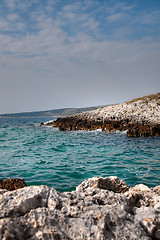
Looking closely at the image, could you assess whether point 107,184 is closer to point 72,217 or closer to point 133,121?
point 72,217

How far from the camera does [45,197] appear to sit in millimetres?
3180

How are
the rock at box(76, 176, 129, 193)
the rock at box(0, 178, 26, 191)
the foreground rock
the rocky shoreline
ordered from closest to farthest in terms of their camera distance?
the foreground rock → the rock at box(76, 176, 129, 193) → the rock at box(0, 178, 26, 191) → the rocky shoreline

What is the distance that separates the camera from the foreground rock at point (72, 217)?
253 cm

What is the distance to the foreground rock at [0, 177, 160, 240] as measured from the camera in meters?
2.53

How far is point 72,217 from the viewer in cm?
288

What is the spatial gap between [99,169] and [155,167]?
8.64 feet

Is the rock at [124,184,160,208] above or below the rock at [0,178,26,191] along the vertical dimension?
above

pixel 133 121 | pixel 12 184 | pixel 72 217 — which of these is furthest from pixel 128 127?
pixel 72 217

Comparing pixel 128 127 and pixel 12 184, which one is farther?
pixel 128 127

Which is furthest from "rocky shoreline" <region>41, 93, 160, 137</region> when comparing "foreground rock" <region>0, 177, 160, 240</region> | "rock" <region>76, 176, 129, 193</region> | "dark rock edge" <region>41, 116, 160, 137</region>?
"foreground rock" <region>0, 177, 160, 240</region>

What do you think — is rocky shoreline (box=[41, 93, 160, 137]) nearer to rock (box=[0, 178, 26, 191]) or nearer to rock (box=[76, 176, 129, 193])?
rock (box=[76, 176, 129, 193])

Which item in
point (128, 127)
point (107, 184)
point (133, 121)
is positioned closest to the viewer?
point (107, 184)

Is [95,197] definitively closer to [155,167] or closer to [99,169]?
[99,169]

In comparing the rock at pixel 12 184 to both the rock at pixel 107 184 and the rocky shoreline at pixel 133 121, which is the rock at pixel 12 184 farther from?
the rocky shoreline at pixel 133 121
